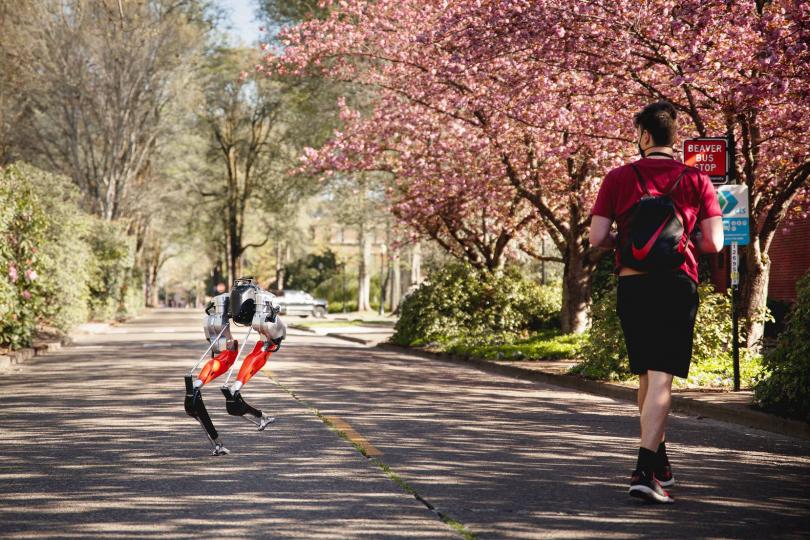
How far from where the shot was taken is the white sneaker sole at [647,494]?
20.3 feet

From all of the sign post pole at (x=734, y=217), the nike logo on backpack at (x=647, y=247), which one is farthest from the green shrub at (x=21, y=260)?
the nike logo on backpack at (x=647, y=247)

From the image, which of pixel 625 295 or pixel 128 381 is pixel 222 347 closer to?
pixel 625 295

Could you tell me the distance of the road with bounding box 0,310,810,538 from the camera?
5691 mm

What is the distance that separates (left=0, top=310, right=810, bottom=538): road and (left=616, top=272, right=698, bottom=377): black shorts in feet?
2.81

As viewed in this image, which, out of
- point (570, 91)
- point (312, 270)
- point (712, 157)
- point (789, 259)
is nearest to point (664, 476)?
point (712, 157)

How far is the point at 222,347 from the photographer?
8.44m

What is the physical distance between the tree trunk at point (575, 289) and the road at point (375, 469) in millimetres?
9254

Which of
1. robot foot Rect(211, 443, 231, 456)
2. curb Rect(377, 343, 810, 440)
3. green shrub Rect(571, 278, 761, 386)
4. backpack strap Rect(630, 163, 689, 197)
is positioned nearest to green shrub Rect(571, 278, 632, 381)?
green shrub Rect(571, 278, 761, 386)

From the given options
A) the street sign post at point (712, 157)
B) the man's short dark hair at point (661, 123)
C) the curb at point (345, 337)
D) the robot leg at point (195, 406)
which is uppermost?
the street sign post at point (712, 157)

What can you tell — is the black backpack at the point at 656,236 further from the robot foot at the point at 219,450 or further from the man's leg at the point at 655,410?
the robot foot at the point at 219,450

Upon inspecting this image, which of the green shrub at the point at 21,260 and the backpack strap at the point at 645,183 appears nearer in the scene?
the backpack strap at the point at 645,183

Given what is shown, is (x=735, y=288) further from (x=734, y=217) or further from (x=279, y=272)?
(x=279, y=272)

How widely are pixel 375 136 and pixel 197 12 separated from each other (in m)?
19.7

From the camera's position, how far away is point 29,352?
21234mm
